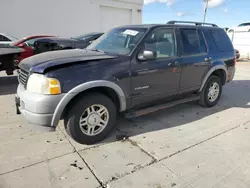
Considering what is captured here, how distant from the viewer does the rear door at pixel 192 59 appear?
4.15m

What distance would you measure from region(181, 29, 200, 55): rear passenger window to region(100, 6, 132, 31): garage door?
13.6 meters

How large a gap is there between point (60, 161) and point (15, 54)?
14.7 ft

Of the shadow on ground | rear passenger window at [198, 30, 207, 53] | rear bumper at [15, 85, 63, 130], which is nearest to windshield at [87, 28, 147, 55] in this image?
rear bumper at [15, 85, 63, 130]

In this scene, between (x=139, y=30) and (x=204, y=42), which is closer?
(x=139, y=30)

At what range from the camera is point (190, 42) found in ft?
14.2

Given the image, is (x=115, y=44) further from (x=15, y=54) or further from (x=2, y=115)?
(x=15, y=54)

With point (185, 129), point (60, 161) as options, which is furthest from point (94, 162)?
point (185, 129)

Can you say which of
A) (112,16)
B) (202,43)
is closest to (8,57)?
(202,43)

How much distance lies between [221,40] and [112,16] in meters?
13.8

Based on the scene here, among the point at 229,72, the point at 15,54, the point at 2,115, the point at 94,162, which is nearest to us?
the point at 94,162

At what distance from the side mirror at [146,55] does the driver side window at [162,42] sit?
225mm

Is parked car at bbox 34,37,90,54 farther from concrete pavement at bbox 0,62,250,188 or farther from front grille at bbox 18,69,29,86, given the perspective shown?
front grille at bbox 18,69,29,86

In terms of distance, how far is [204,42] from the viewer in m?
4.60

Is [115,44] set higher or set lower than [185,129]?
higher
